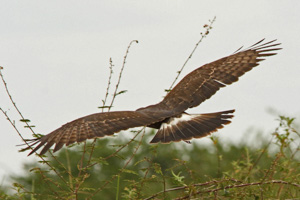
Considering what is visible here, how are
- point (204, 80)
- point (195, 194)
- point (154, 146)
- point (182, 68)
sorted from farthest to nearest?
point (204, 80) < point (182, 68) < point (154, 146) < point (195, 194)

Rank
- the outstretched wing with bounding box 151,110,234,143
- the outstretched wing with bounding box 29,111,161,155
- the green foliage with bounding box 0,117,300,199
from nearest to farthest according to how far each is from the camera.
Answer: the green foliage with bounding box 0,117,300,199 < the outstretched wing with bounding box 29,111,161,155 < the outstretched wing with bounding box 151,110,234,143

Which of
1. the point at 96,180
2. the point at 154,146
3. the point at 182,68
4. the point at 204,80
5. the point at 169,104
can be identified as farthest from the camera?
the point at 96,180

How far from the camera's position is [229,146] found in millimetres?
11195

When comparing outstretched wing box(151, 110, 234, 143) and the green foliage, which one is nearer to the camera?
the green foliage

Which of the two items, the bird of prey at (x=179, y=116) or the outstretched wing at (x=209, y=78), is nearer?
the bird of prey at (x=179, y=116)

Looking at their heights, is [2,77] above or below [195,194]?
above

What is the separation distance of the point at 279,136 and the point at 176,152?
6038mm

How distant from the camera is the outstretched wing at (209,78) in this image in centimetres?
600

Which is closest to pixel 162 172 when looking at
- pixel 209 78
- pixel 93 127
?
pixel 209 78

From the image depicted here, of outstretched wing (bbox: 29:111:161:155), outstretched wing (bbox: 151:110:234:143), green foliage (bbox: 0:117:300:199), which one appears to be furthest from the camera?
outstretched wing (bbox: 151:110:234:143)

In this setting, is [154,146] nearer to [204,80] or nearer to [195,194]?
[195,194]

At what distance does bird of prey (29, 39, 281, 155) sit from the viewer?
16.0 ft

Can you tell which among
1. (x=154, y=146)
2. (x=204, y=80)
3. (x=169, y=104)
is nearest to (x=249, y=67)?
(x=204, y=80)

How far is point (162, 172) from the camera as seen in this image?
9188 mm
